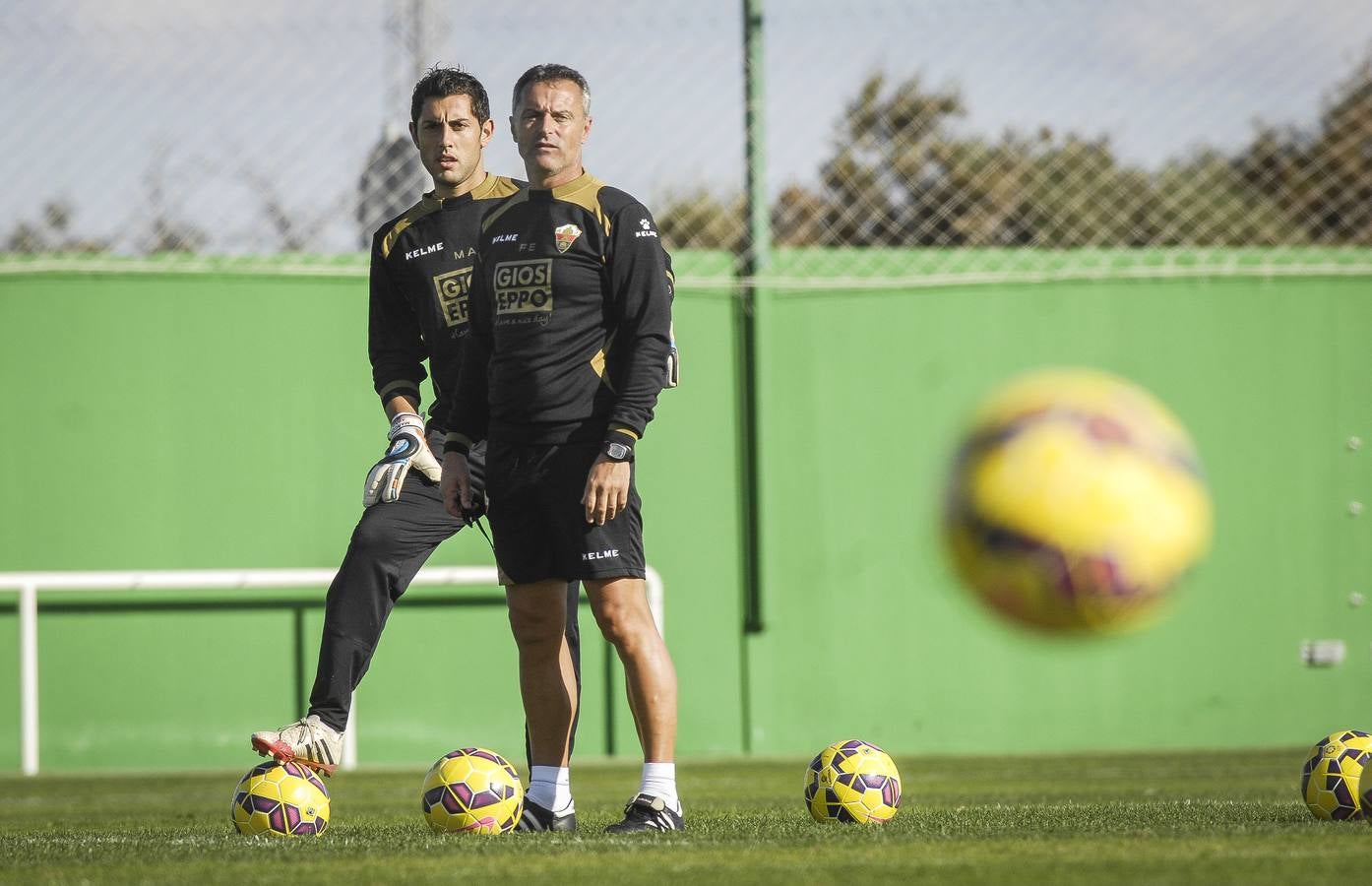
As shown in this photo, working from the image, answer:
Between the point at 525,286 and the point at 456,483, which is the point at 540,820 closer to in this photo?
the point at 456,483

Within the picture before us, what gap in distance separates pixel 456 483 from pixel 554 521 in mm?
421

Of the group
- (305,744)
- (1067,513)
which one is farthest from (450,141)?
(1067,513)

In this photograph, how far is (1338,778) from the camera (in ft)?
16.1

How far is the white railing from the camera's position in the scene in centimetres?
895

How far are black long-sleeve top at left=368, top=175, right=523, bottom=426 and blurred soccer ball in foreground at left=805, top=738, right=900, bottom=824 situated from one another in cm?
163

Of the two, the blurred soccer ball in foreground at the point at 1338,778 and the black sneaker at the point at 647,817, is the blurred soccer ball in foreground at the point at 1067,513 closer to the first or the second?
the blurred soccer ball in foreground at the point at 1338,778

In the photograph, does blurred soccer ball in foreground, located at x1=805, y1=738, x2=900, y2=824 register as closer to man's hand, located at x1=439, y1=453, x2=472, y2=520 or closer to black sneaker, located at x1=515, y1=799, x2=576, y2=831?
black sneaker, located at x1=515, y1=799, x2=576, y2=831

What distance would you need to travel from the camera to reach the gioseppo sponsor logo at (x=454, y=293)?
5.53 metres

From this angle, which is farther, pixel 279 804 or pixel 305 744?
pixel 305 744

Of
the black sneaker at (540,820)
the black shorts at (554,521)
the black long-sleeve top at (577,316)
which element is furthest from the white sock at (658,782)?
the black long-sleeve top at (577,316)

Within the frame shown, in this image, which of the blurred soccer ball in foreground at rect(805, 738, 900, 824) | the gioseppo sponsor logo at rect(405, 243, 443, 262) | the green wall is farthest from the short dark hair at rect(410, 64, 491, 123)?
the green wall

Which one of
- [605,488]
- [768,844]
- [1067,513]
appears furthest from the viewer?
[1067,513]

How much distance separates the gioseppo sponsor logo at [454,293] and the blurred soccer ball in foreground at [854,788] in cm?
174

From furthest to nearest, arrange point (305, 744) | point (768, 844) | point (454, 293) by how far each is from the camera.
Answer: point (454, 293) < point (305, 744) < point (768, 844)
